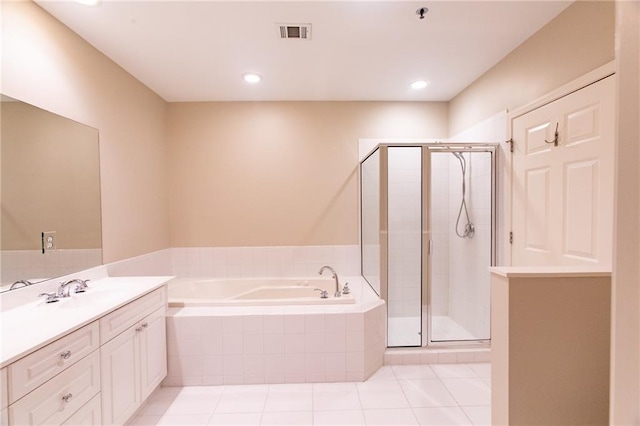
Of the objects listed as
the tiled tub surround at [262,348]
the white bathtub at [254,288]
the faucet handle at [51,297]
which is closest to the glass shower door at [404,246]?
the tiled tub surround at [262,348]

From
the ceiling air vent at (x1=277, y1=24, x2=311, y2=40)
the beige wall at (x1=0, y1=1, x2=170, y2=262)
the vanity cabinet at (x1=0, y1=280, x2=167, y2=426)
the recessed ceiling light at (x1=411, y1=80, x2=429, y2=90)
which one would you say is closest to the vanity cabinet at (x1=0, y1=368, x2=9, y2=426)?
the vanity cabinet at (x1=0, y1=280, x2=167, y2=426)

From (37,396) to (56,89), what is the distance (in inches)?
70.2

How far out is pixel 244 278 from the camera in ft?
10.9

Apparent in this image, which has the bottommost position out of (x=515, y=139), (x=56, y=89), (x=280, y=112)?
(x=515, y=139)

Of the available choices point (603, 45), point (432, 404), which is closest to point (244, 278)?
point (432, 404)

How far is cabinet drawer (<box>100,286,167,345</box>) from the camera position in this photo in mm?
1525

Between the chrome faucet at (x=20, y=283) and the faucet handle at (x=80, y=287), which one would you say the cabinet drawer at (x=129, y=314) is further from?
the chrome faucet at (x=20, y=283)

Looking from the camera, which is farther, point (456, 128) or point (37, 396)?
point (456, 128)

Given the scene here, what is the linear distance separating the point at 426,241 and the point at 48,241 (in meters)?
2.75

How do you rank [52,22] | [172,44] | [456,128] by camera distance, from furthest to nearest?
1. [456,128]
2. [172,44]
3. [52,22]

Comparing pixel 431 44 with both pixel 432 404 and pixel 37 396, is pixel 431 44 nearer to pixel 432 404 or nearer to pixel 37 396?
pixel 432 404

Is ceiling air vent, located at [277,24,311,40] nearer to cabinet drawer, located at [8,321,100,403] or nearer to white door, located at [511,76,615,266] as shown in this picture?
white door, located at [511,76,615,266]

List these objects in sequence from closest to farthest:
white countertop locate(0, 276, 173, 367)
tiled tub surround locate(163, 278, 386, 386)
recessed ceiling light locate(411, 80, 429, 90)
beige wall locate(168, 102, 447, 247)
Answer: white countertop locate(0, 276, 173, 367) < tiled tub surround locate(163, 278, 386, 386) < recessed ceiling light locate(411, 80, 429, 90) < beige wall locate(168, 102, 447, 247)

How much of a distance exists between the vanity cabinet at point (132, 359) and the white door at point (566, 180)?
2671 millimetres
